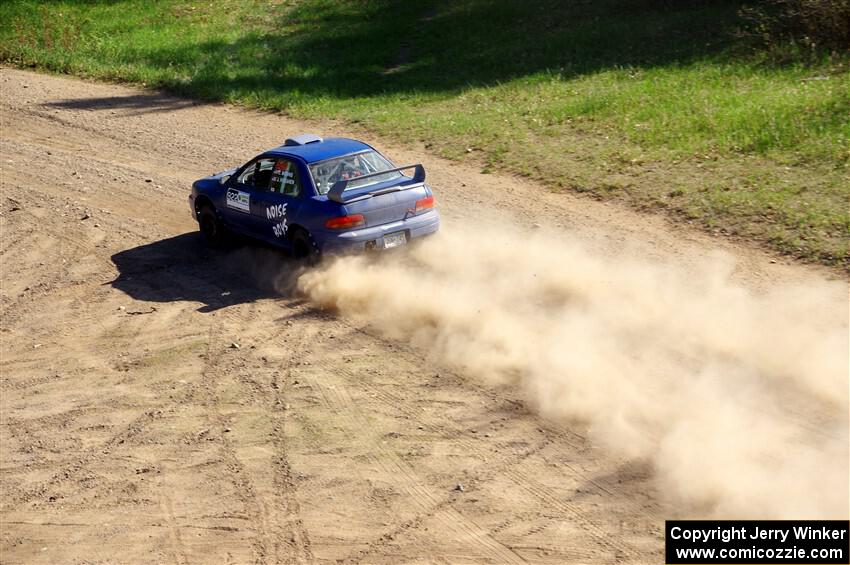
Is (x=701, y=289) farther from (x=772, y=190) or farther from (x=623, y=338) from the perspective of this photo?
(x=772, y=190)

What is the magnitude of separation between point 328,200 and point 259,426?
3.82 meters

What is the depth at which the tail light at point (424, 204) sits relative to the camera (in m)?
12.5

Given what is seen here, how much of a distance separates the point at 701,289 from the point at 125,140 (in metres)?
14.0

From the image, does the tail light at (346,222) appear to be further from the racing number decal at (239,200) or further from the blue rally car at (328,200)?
the racing number decal at (239,200)

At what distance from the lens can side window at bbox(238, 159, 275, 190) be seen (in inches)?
514

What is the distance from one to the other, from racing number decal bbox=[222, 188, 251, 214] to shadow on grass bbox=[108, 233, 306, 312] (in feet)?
2.58

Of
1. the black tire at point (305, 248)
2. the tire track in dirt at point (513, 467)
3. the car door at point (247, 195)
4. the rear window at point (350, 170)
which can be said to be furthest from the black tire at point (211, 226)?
the tire track in dirt at point (513, 467)

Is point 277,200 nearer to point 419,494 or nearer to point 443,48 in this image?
point 419,494

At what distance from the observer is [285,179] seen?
12742 millimetres

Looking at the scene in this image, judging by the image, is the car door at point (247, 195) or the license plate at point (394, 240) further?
the car door at point (247, 195)

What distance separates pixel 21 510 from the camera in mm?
8227

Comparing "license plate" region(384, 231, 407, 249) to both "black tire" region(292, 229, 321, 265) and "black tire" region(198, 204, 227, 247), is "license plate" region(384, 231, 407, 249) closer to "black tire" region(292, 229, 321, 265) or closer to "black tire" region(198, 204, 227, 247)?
"black tire" region(292, 229, 321, 265)

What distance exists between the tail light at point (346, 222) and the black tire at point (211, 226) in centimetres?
280

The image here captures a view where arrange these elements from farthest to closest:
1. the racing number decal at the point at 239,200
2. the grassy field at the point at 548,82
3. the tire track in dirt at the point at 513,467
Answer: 1. the grassy field at the point at 548,82
2. the racing number decal at the point at 239,200
3. the tire track in dirt at the point at 513,467
